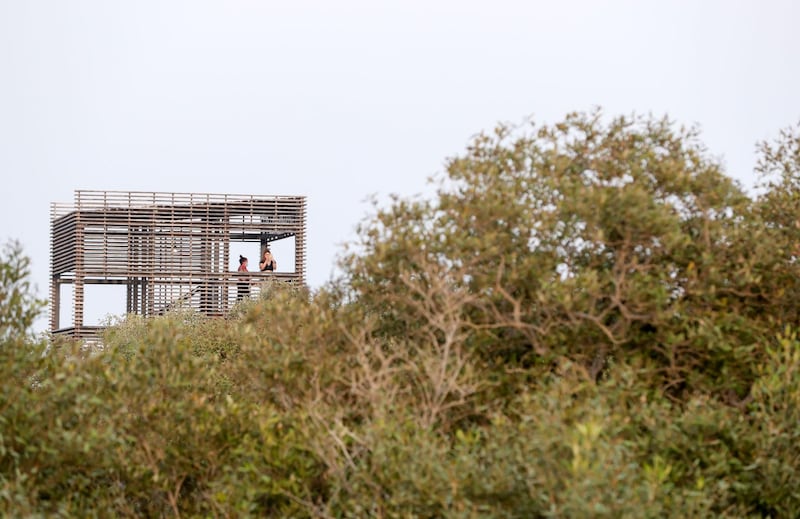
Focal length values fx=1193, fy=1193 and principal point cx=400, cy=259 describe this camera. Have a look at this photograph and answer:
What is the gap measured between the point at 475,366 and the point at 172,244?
47.9 metres

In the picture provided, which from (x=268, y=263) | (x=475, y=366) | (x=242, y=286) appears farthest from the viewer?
(x=242, y=286)

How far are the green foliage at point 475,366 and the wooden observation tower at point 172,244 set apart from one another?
44.8 m

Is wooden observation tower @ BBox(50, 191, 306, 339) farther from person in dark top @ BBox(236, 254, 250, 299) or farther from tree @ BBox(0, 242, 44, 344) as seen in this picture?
tree @ BBox(0, 242, 44, 344)

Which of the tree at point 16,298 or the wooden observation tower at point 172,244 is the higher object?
the wooden observation tower at point 172,244

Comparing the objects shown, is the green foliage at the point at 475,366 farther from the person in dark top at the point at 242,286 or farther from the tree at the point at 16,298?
the person in dark top at the point at 242,286

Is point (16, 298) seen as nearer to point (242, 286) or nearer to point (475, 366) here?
point (475, 366)

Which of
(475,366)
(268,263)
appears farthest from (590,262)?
(268,263)

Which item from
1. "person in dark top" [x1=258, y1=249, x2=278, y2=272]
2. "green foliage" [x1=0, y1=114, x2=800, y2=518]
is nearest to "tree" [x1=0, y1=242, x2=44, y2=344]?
"green foliage" [x1=0, y1=114, x2=800, y2=518]

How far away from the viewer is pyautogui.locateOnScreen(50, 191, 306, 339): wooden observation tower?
59.7 meters

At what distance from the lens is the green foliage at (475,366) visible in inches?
518

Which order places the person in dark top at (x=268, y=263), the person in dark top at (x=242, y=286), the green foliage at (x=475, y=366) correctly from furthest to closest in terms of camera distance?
the person in dark top at (x=242, y=286) → the person in dark top at (x=268, y=263) → the green foliage at (x=475, y=366)

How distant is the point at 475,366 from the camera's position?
14.3m

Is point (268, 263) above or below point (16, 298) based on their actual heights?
above

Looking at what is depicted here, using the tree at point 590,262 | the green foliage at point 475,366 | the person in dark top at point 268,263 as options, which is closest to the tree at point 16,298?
the green foliage at point 475,366
